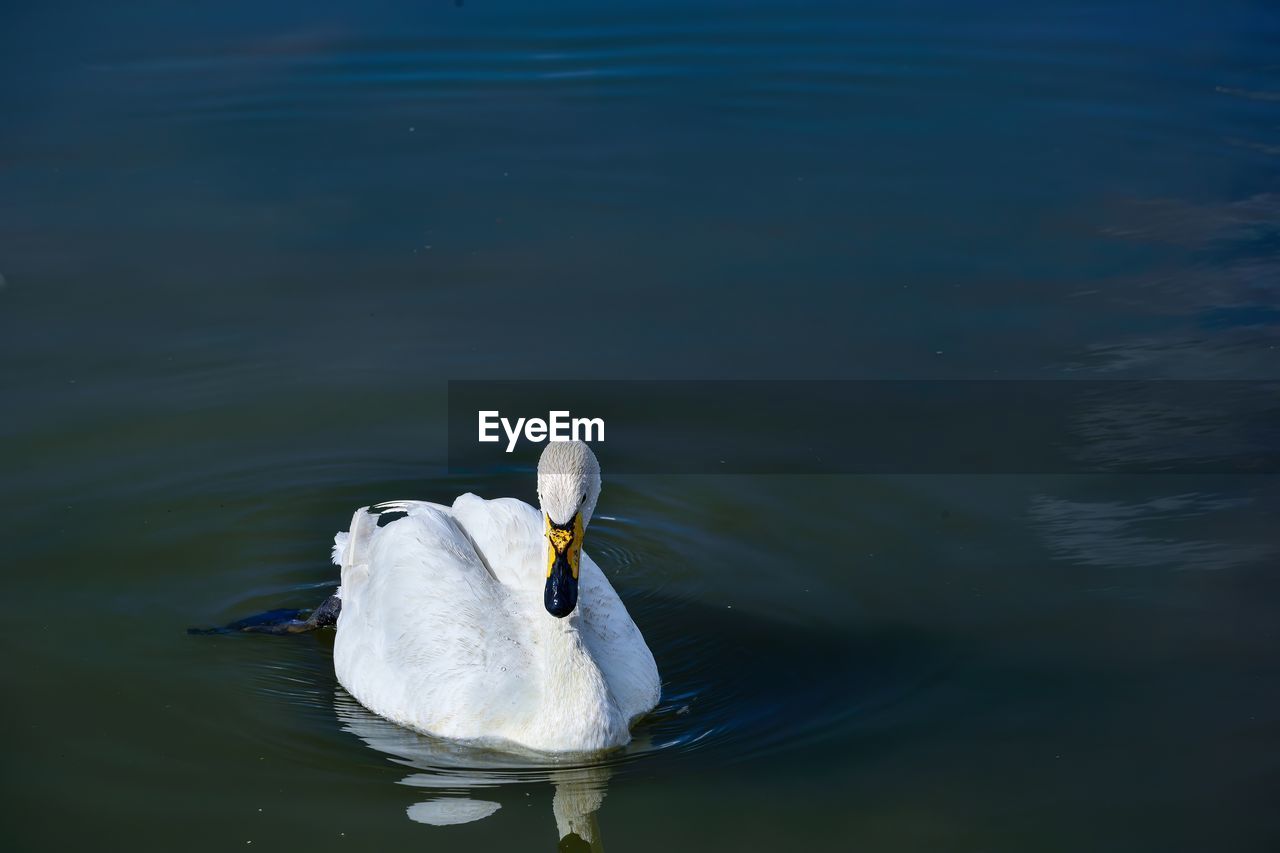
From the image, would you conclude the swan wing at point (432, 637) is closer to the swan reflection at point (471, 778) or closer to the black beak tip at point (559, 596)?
the swan reflection at point (471, 778)

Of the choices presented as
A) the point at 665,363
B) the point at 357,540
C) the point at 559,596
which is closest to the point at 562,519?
the point at 559,596

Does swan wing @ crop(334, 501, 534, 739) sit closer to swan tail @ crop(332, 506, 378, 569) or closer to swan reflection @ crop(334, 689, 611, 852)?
swan reflection @ crop(334, 689, 611, 852)

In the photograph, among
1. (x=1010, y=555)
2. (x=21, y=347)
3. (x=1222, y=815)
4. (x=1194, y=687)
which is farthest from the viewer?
(x=21, y=347)

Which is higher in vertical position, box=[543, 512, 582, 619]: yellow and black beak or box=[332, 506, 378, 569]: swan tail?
box=[543, 512, 582, 619]: yellow and black beak

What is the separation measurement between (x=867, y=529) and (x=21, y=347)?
6.77m

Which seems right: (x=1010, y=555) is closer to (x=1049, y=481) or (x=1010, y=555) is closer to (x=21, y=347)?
(x=1049, y=481)

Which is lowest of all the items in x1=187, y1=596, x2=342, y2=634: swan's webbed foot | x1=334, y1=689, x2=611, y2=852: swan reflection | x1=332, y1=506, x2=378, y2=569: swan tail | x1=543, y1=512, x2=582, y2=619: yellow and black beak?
x1=334, y1=689, x2=611, y2=852: swan reflection

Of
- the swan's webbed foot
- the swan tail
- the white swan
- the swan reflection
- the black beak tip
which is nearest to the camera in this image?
the swan reflection

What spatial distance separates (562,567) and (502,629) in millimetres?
770

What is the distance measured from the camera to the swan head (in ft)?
27.7

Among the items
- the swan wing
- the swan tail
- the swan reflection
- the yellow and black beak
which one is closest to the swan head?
the yellow and black beak

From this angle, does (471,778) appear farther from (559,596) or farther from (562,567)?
(562,567)

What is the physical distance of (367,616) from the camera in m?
9.52

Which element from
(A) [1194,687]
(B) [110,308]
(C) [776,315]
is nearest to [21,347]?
(B) [110,308]
